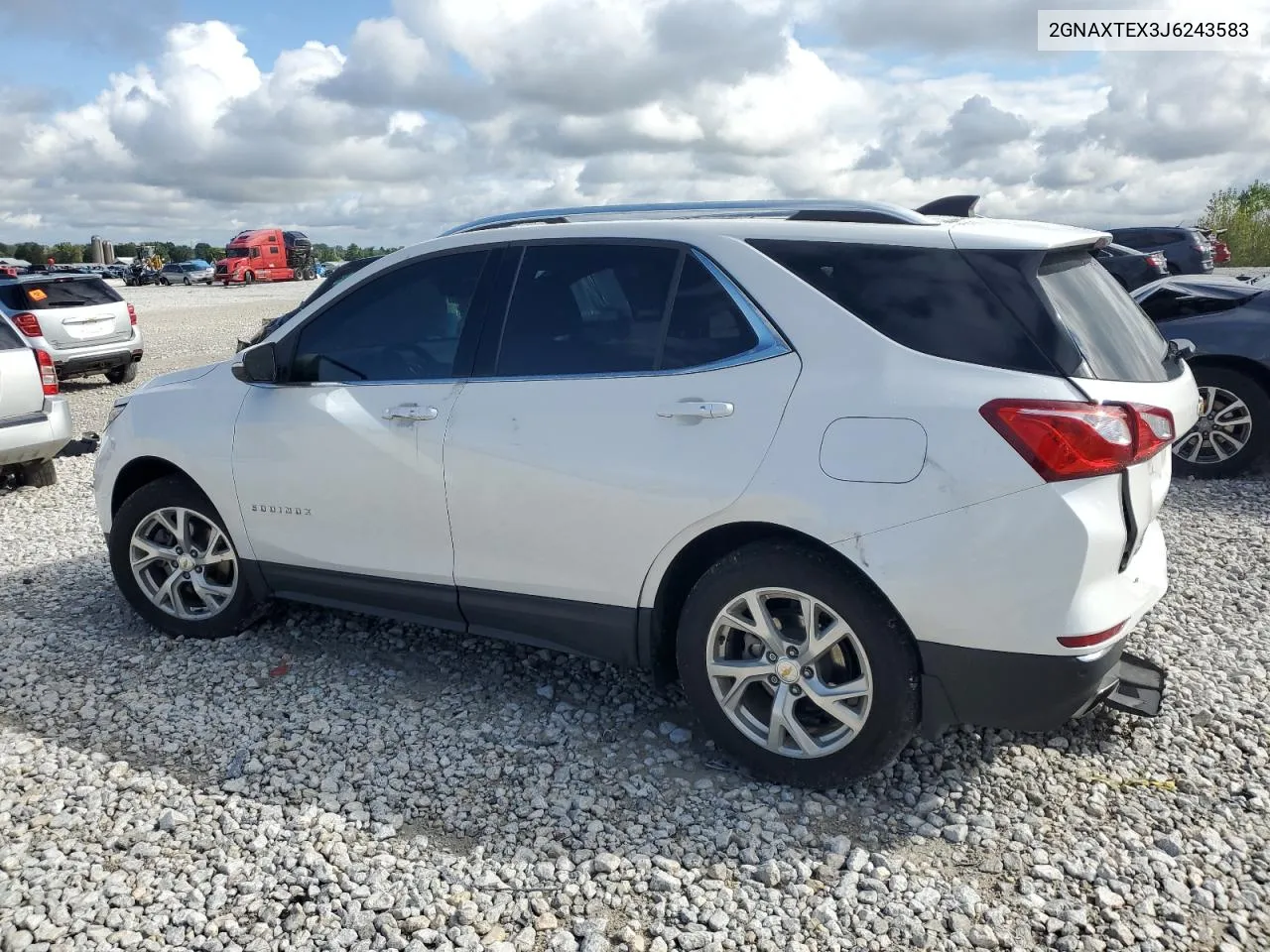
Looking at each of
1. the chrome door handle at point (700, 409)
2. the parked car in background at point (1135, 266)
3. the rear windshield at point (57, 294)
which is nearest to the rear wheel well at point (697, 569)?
the chrome door handle at point (700, 409)

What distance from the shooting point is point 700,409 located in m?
3.21

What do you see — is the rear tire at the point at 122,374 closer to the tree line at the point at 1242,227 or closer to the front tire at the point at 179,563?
the front tire at the point at 179,563

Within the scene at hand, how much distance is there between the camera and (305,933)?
2730 mm

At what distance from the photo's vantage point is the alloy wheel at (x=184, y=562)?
15.2ft

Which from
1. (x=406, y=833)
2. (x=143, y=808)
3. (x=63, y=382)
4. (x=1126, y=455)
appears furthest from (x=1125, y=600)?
(x=63, y=382)

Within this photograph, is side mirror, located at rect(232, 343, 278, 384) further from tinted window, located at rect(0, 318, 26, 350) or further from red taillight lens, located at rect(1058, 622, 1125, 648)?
tinted window, located at rect(0, 318, 26, 350)

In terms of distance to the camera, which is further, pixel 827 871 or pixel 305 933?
pixel 827 871

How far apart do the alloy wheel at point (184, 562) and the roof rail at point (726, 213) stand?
5.84 feet

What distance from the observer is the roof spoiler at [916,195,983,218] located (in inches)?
143

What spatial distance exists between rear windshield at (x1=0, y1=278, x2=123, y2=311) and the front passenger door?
1217cm

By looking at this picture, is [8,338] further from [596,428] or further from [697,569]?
[697,569]

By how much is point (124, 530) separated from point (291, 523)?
1086 millimetres

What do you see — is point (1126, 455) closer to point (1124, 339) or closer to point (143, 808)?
point (1124, 339)

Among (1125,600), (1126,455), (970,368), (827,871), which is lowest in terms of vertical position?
Answer: (827,871)
